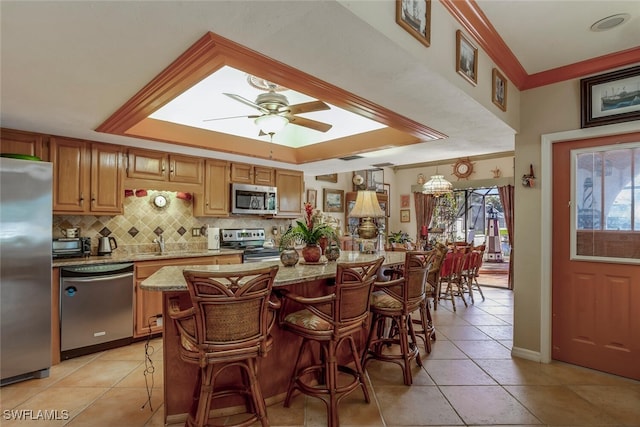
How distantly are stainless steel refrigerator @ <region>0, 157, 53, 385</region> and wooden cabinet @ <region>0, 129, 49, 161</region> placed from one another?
26.3 inches

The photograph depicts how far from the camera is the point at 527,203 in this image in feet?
10.1

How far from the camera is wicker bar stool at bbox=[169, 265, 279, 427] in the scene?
160 centimetres

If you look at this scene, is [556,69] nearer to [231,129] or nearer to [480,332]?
[480,332]

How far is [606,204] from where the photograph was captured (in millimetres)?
2775

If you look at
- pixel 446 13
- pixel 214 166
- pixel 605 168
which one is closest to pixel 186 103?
pixel 214 166

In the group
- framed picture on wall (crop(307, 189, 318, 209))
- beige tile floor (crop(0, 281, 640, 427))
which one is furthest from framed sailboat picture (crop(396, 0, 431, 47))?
framed picture on wall (crop(307, 189, 318, 209))

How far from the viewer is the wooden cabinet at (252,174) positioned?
477 cm

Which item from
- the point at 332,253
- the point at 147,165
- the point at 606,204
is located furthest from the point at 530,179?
the point at 147,165

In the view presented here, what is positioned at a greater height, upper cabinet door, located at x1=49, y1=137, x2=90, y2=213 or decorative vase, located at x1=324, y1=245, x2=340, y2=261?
upper cabinet door, located at x1=49, y1=137, x2=90, y2=213

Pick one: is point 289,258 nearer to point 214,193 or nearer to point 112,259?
point 112,259

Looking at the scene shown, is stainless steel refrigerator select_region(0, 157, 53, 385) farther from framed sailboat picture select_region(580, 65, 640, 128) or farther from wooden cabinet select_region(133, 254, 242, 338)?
framed sailboat picture select_region(580, 65, 640, 128)

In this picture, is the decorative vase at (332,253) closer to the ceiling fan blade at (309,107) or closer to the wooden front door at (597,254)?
the ceiling fan blade at (309,107)

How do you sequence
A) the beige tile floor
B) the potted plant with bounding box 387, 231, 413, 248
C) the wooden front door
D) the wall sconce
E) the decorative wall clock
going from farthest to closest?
the decorative wall clock, the potted plant with bounding box 387, 231, 413, 248, the wall sconce, the wooden front door, the beige tile floor

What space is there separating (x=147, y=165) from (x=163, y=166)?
0.18m
